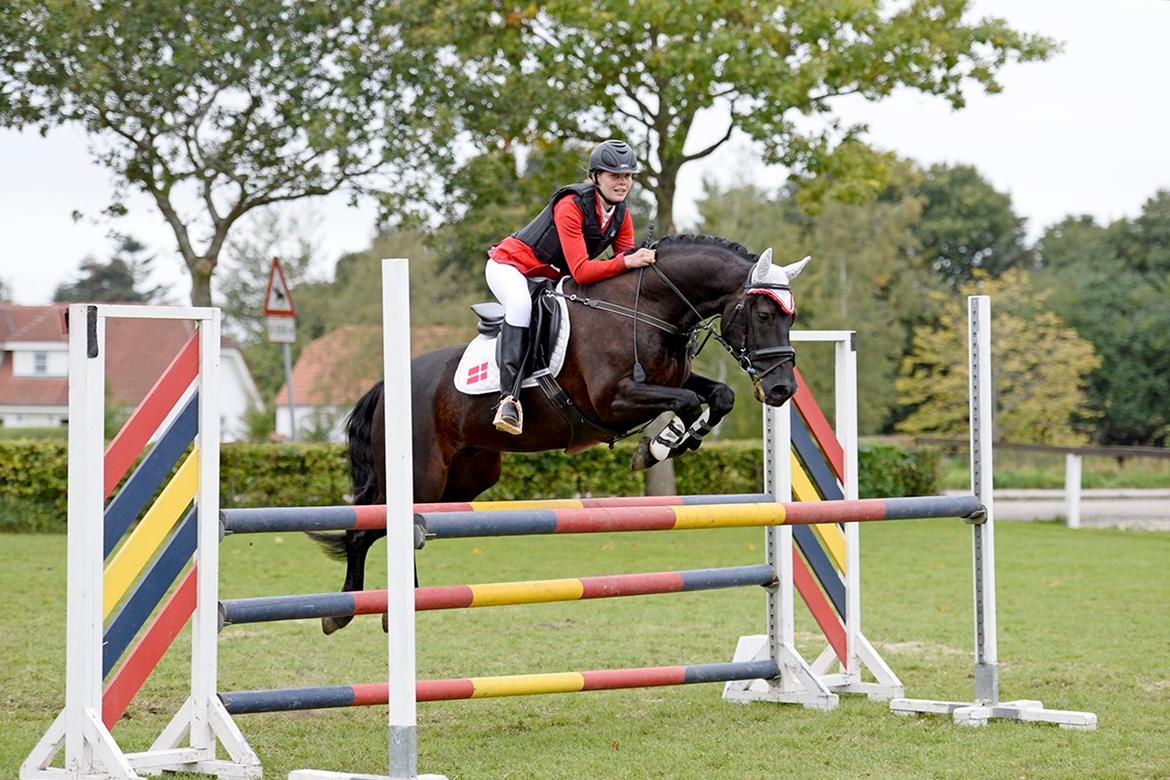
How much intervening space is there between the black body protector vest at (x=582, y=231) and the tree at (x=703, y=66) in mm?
8929

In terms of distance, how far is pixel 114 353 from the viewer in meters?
42.7

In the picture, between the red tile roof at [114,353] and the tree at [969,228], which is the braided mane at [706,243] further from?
the tree at [969,228]

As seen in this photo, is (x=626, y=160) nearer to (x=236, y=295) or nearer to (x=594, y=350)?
(x=594, y=350)

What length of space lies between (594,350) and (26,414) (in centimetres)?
4366

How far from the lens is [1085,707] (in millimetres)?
6008

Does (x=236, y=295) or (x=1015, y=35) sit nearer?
(x=1015, y=35)

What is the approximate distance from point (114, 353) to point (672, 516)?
1601 inches

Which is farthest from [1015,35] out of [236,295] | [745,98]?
[236,295]

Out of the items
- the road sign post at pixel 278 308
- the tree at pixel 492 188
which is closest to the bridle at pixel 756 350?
the road sign post at pixel 278 308

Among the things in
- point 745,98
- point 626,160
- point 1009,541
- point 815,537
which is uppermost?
point 745,98

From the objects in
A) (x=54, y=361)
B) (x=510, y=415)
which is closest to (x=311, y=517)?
(x=510, y=415)

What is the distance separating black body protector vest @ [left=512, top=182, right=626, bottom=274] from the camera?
19.3 feet

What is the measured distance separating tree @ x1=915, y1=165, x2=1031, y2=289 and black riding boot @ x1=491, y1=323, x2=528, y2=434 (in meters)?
42.5

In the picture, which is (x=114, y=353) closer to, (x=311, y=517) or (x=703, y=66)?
(x=703, y=66)
